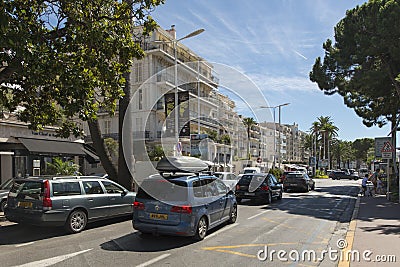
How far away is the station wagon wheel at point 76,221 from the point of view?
9758mm

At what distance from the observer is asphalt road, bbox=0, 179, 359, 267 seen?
7.23 metres

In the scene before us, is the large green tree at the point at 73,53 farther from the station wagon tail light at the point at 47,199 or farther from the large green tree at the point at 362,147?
the large green tree at the point at 362,147

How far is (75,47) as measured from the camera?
34.4 feet

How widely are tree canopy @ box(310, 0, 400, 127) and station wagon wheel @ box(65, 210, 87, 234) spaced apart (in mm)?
17382

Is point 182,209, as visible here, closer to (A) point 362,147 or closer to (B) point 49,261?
(B) point 49,261

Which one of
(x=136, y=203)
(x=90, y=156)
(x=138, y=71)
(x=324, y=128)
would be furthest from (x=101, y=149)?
(x=324, y=128)

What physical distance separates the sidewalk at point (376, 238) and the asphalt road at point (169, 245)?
0.51 meters

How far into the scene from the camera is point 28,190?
32.4ft

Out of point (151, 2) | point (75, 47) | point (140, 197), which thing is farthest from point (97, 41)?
point (140, 197)

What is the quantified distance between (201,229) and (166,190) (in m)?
1.34

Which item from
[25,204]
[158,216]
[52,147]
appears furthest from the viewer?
[52,147]

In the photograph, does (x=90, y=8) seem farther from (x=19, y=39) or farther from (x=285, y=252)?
(x=285, y=252)

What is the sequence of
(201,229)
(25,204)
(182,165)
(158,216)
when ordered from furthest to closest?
1. (182,165)
2. (25,204)
3. (201,229)
4. (158,216)

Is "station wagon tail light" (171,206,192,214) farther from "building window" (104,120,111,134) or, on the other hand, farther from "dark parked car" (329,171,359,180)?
"dark parked car" (329,171,359,180)
